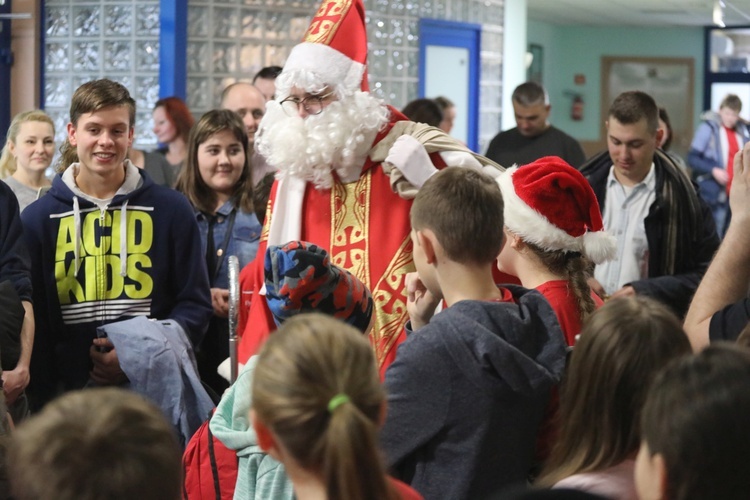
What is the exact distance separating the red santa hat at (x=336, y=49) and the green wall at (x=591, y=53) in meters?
14.4

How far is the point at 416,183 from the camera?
3334 millimetres

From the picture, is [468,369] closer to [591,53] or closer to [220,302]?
[220,302]

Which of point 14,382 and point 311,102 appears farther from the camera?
point 311,102

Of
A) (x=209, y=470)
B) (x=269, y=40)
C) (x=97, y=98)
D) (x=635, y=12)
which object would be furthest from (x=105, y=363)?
(x=635, y=12)

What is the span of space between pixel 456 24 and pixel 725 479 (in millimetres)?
9200

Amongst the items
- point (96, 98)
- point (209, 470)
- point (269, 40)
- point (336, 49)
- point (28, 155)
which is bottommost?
point (209, 470)

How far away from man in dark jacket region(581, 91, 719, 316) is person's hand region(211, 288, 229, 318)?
4.68 ft

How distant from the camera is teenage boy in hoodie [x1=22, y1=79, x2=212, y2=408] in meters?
3.26

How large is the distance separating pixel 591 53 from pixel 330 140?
15592 mm

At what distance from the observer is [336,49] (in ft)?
12.5

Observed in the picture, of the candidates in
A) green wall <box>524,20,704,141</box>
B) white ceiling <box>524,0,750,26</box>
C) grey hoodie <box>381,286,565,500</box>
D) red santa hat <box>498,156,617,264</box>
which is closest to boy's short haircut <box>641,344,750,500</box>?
grey hoodie <box>381,286,565,500</box>

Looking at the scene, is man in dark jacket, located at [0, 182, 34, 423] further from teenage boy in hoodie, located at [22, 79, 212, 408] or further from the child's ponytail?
the child's ponytail

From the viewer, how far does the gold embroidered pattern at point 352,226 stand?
3484mm

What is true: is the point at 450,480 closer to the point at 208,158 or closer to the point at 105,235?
the point at 105,235
